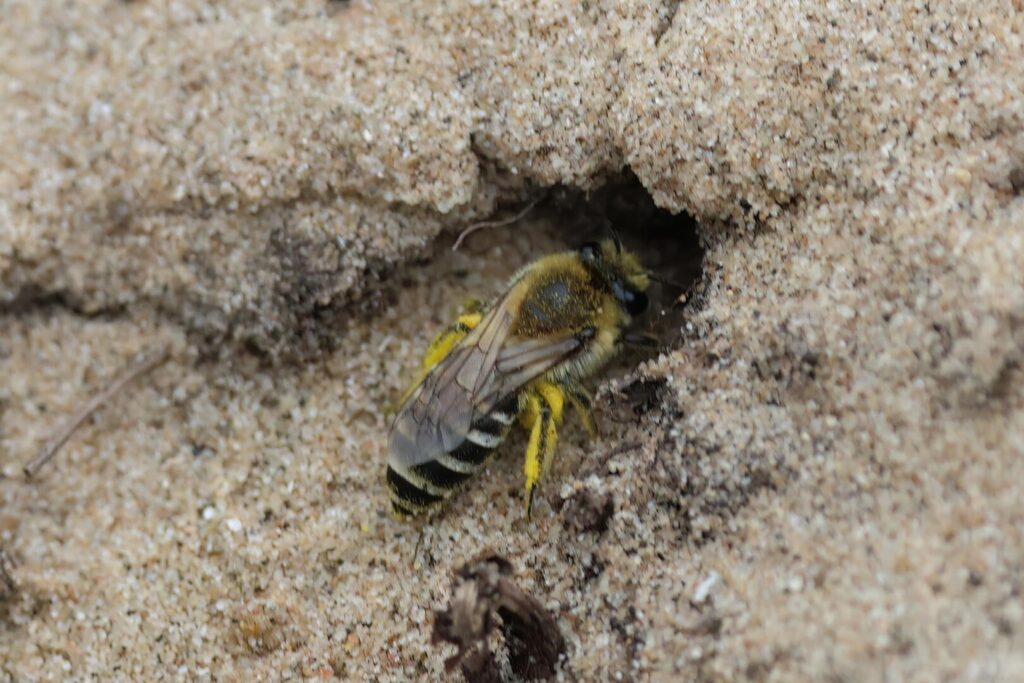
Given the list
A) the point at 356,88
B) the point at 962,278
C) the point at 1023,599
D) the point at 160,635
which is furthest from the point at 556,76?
the point at 160,635

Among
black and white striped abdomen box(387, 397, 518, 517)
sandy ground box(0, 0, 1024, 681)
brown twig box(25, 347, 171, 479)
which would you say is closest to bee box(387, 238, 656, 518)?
black and white striped abdomen box(387, 397, 518, 517)

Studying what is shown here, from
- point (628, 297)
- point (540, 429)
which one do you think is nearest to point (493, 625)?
point (540, 429)

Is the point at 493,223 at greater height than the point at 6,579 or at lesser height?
greater

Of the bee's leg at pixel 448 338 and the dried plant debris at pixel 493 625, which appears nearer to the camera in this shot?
the dried plant debris at pixel 493 625

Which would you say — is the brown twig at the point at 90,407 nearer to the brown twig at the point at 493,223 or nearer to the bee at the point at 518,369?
the bee at the point at 518,369

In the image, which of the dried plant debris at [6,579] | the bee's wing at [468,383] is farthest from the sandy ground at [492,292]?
the bee's wing at [468,383]

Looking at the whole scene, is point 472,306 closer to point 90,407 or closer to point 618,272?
point 618,272
